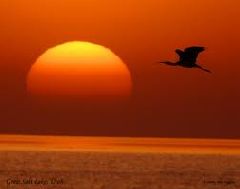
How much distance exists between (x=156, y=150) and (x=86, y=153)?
22.1 inches

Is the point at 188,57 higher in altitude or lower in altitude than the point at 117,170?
higher

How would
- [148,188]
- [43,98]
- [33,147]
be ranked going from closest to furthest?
[148,188]
[33,147]
[43,98]

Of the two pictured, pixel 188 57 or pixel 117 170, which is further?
pixel 188 57

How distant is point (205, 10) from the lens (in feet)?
18.8

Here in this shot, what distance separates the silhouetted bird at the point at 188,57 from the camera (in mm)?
5613

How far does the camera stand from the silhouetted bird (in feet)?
18.4

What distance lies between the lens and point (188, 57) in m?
5.73

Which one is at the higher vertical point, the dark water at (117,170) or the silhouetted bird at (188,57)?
the silhouetted bird at (188,57)

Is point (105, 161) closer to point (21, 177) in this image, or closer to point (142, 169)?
point (142, 169)

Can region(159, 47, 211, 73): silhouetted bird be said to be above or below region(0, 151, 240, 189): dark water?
above

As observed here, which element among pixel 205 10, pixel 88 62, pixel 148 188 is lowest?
pixel 148 188

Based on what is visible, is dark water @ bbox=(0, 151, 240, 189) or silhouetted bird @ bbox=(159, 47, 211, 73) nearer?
dark water @ bbox=(0, 151, 240, 189)

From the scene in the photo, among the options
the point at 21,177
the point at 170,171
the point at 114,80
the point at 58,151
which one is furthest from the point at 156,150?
the point at 114,80

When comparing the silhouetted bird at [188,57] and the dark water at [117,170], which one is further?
the silhouetted bird at [188,57]
